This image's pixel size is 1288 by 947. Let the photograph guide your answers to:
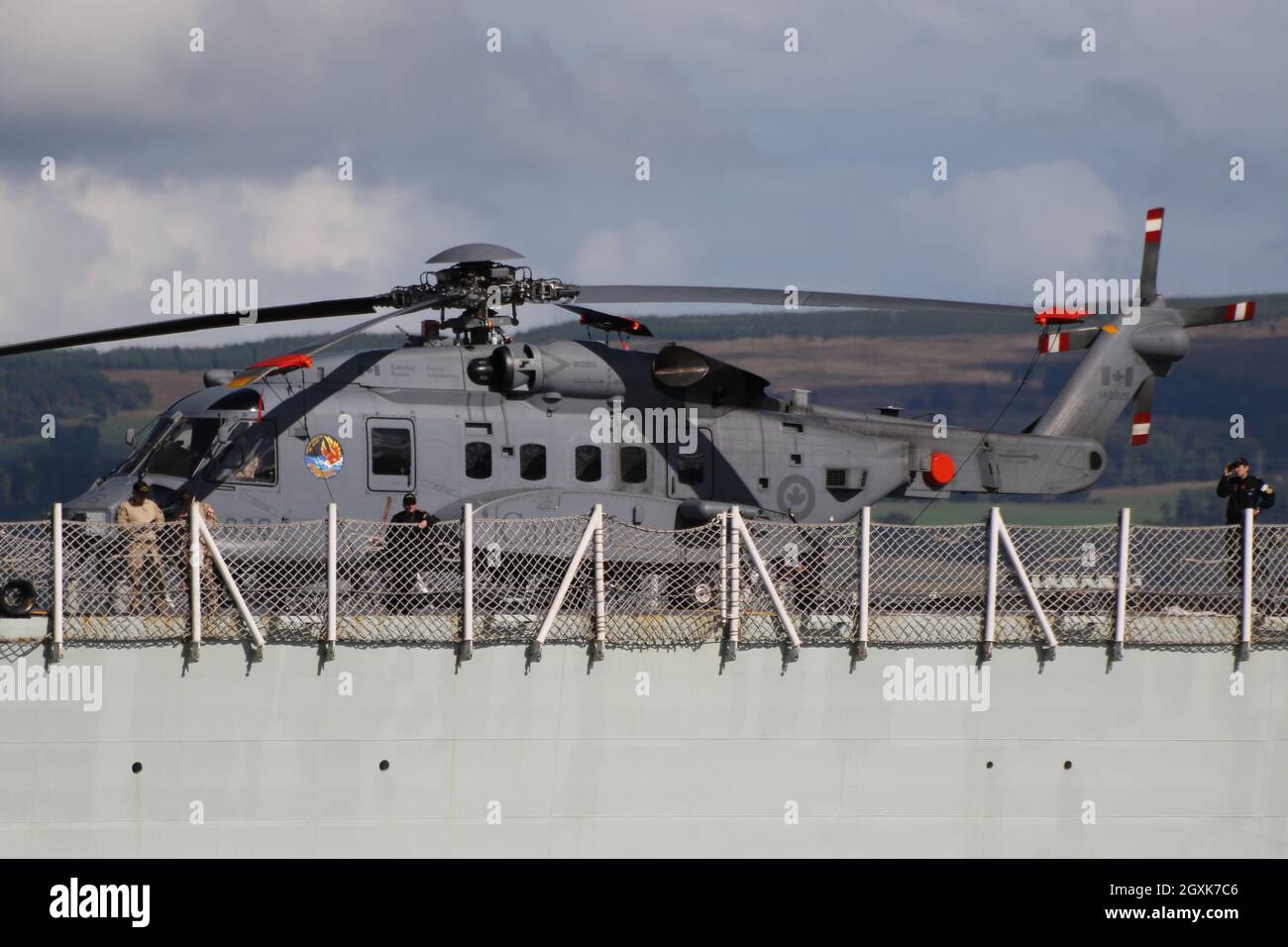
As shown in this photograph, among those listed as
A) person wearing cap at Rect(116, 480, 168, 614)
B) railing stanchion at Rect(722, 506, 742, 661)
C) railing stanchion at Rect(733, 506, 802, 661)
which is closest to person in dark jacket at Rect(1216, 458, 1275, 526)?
railing stanchion at Rect(733, 506, 802, 661)

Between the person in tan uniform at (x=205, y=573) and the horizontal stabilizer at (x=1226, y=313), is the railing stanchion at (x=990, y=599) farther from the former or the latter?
the person in tan uniform at (x=205, y=573)

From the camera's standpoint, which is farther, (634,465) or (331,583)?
(634,465)

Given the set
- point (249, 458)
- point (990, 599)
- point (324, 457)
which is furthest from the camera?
point (324, 457)

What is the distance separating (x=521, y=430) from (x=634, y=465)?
1712 millimetres

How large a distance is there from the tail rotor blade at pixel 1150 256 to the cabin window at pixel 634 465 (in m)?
9.36

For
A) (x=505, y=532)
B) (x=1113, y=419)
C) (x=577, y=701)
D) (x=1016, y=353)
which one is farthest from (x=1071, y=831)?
(x=1016, y=353)

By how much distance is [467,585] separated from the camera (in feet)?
54.7

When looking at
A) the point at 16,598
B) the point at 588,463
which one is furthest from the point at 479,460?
the point at 16,598

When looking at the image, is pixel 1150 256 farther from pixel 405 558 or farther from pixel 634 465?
pixel 405 558

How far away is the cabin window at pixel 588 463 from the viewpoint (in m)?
20.4

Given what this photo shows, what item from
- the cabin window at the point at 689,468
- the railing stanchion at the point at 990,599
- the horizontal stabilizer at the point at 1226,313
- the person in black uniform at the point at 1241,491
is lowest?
the railing stanchion at the point at 990,599

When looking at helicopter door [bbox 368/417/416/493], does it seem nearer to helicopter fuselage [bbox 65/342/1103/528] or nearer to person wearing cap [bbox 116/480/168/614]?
helicopter fuselage [bbox 65/342/1103/528]

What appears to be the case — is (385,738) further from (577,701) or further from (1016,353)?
(1016,353)

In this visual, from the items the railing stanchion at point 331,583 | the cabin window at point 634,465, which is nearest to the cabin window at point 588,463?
the cabin window at point 634,465
